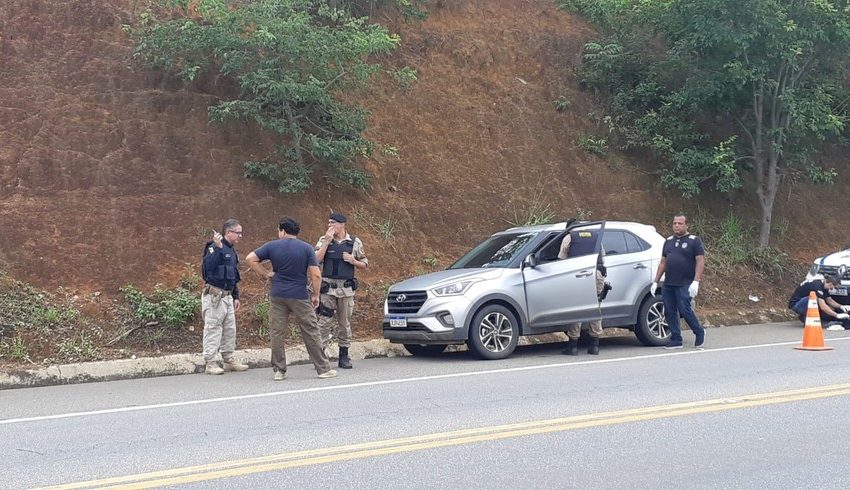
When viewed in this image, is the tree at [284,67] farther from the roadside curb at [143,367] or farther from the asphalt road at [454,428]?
the asphalt road at [454,428]

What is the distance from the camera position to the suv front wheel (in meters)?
11.5

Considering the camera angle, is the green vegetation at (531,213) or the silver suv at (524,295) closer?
the silver suv at (524,295)

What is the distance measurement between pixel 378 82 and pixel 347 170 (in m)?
3.58

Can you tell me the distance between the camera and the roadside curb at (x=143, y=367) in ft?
35.2

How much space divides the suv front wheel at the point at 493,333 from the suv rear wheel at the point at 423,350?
1102 millimetres

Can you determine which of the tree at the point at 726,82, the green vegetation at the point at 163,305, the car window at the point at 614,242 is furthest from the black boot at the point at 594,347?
the tree at the point at 726,82

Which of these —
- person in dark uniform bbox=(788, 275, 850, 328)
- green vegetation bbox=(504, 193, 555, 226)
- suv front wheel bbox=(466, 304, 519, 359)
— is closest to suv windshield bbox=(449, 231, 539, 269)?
suv front wheel bbox=(466, 304, 519, 359)

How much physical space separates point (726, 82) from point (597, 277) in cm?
821

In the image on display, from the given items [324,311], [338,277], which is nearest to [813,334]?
[338,277]

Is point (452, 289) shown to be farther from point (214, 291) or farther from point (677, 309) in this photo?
point (677, 309)

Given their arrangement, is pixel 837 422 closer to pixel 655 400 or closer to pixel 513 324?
pixel 655 400

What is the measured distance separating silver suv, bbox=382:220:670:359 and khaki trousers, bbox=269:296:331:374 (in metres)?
1.57

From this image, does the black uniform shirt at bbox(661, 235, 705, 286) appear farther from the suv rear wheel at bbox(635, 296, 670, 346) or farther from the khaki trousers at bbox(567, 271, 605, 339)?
the khaki trousers at bbox(567, 271, 605, 339)

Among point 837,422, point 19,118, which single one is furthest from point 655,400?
point 19,118
